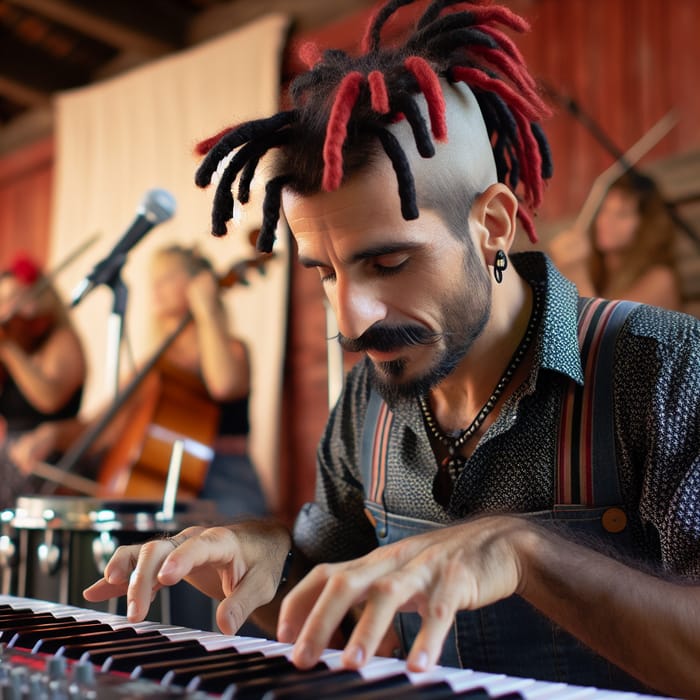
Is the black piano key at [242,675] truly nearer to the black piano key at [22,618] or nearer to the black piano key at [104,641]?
the black piano key at [104,641]

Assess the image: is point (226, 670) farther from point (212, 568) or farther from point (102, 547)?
point (102, 547)

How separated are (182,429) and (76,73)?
161 inches

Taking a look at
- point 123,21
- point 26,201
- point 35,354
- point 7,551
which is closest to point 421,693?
point 7,551

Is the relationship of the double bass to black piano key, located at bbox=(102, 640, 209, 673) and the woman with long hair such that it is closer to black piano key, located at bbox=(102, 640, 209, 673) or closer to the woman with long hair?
the woman with long hair

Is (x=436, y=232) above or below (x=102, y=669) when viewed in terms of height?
above

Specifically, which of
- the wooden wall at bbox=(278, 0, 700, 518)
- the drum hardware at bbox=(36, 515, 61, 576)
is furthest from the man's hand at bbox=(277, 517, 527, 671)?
the wooden wall at bbox=(278, 0, 700, 518)

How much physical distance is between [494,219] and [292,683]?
78 centimetres

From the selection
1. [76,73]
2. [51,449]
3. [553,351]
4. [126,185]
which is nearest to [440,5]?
[553,351]

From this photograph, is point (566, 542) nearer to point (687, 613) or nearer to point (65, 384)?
point (687, 613)

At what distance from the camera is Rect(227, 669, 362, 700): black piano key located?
0.69m

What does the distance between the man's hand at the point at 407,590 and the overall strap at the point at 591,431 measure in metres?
0.30

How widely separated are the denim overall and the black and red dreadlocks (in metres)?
0.30

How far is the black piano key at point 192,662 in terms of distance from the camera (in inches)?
30.1

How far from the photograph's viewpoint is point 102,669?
791mm
